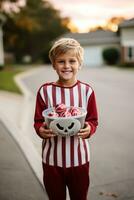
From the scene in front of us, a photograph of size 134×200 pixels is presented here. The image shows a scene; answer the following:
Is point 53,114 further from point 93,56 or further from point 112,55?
point 93,56

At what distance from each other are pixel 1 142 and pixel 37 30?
48926 millimetres

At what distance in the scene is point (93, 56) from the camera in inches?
1284

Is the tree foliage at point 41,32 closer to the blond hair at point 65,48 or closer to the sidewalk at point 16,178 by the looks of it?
the sidewalk at point 16,178

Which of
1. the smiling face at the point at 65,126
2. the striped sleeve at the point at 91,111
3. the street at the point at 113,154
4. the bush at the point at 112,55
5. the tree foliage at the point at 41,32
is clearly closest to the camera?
the smiling face at the point at 65,126

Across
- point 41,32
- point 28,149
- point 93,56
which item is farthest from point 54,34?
point 28,149

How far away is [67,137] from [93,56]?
30.7 meters

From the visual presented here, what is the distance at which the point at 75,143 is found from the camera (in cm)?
228

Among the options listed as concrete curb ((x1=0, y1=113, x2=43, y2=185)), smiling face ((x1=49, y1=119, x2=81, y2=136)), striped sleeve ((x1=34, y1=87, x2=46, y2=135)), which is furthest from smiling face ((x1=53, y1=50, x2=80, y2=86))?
concrete curb ((x1=0, y1=113, x2=43, y2=185))

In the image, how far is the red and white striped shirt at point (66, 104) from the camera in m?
2.26

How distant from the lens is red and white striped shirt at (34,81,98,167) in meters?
2.26

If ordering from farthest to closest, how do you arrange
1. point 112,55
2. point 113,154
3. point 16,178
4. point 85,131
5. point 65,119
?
point 112,55
point 113,154
point 16,178
point 85,131
point 65,119

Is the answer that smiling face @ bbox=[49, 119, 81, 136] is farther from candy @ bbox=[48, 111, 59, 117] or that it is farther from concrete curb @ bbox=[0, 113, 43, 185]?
concrete curb @ bbox=[0, 113, 43, 185]

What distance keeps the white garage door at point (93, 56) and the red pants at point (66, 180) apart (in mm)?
27983

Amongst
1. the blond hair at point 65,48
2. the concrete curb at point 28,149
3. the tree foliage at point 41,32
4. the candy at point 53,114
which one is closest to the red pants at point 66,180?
the candy at point 53,114
